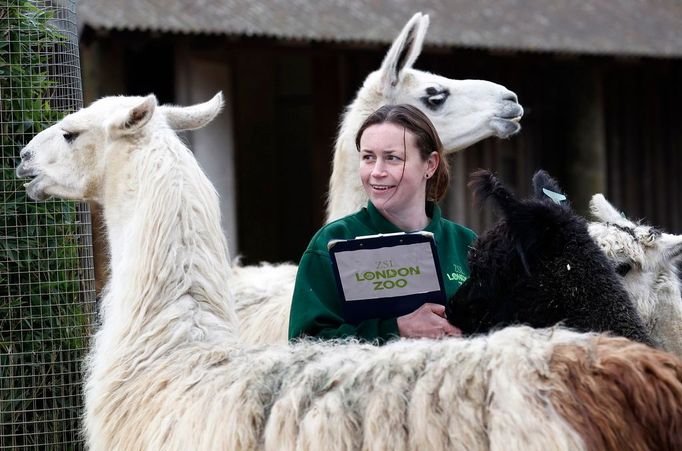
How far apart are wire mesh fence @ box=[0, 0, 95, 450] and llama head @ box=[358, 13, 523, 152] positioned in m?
1.56

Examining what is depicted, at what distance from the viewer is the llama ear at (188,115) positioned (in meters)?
4.10

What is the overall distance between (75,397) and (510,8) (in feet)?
26.4

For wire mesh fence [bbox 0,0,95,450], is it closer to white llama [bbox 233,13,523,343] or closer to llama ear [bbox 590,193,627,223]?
white llama [bbox 233,13,523,343]

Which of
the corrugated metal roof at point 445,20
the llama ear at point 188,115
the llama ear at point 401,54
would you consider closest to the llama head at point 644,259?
the llama ear at point 401,54

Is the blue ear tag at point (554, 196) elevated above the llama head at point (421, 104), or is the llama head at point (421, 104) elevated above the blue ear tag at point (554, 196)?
the llama head at point (421, 104)

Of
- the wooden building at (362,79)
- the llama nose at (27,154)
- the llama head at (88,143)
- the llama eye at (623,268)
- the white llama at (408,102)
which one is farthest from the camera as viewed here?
the wooden building at (362,79)

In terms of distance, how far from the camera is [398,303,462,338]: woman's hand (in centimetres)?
326

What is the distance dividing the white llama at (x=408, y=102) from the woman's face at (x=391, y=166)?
1.51 metres

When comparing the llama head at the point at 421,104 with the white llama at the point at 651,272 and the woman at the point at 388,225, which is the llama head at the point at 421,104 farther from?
the woman at the point at 388,225

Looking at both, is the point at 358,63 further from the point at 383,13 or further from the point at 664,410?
the point at 664,410

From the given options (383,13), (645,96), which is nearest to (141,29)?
(383,13)

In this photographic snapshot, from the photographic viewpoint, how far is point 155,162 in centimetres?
368

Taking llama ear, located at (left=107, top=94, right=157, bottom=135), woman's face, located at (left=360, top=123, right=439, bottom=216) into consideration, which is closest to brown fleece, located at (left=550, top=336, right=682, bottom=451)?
woman's face, located at (left=360, top=123, right=439, bottom=216)

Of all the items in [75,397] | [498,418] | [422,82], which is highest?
[422,82]
